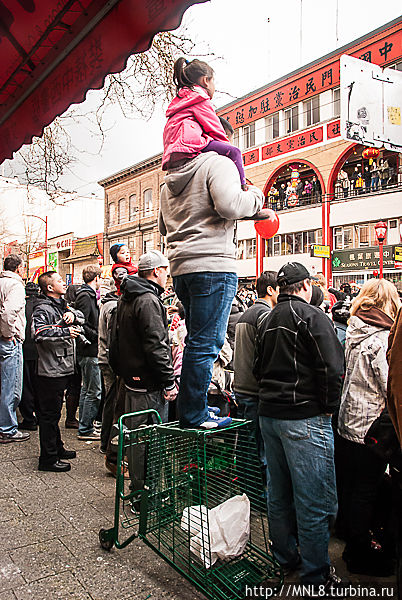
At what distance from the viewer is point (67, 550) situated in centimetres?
326

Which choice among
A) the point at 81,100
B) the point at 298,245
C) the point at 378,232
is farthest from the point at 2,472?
the point at 298,245

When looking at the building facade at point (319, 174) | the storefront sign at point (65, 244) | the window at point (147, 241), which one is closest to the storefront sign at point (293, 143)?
the building facade at point (319, 174)

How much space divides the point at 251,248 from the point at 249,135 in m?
7.20

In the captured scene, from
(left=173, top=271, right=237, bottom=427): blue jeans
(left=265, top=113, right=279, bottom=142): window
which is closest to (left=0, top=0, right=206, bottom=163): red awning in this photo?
(left=173, top=271, right=237, bottom=427): blue jeans

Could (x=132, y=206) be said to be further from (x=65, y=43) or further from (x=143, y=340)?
(x=65, y=43)

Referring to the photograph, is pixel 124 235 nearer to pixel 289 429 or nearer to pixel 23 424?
pixel 23 424

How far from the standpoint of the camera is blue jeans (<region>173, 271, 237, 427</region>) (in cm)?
256

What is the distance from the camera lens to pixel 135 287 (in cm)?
421

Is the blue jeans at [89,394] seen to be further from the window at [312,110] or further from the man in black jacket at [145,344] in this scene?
the window at [312,110]

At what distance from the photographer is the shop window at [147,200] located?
116 ft

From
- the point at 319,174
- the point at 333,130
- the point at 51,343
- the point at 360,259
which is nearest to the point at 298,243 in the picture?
the point at 319,174

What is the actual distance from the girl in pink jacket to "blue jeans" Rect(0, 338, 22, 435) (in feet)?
13.6

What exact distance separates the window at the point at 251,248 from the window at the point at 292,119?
697 centimetres

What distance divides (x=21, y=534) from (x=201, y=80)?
3.41 metres
